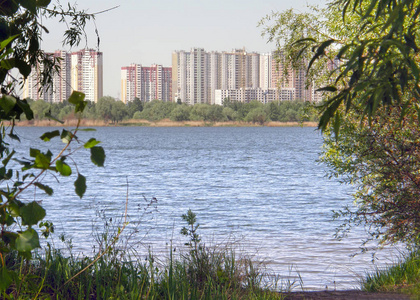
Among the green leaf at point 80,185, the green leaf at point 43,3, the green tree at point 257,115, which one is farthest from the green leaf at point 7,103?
the green tree at point 257,115

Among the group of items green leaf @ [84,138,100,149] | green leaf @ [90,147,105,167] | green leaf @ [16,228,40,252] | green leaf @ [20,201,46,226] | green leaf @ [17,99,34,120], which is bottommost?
green leaf @ [16,228,40,252]

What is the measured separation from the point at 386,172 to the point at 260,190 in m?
23.8

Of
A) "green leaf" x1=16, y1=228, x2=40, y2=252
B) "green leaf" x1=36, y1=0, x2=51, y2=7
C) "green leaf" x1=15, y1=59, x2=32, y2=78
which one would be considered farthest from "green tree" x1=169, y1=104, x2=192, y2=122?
"green leaf" x1=16, y1=228, x2=40, y2=252

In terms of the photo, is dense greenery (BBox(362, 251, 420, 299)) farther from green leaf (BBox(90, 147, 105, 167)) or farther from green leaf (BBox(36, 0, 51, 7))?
green leaf (BBox(90, 147, 105, 167))

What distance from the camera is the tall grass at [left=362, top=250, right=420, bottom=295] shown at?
733 centimetres

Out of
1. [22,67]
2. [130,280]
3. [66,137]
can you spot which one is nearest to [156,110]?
[130,280]

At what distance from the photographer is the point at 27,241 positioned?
2195 mm

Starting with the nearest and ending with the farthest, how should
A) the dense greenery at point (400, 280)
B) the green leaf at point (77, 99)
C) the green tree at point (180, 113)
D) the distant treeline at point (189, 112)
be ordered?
the green leaf at point (77, 99), the dense greenery at point (400, 280), the distant treeline at point (189, 112), the green tree at point (180, 113)

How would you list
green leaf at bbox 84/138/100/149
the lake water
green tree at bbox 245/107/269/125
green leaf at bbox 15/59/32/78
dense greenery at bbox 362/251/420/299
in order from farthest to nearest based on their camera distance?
green tree at bbox 245/107/269/125 < the lake water < dense greenery at bbox 362/251/420/299 < green leaf at bbox 15/59/32/78 < green leaf at bbox 84/138/100/149

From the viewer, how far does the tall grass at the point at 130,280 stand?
535 centimetres

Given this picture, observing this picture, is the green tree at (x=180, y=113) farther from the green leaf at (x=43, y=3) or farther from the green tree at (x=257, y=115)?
the green leaf at (x=43, y=3)

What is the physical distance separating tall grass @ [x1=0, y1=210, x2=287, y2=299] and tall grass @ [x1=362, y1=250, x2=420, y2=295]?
6.41 feet

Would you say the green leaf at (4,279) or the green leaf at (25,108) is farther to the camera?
the green leaf at (25,108)

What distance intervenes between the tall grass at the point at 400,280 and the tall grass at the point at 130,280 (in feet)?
6.41
